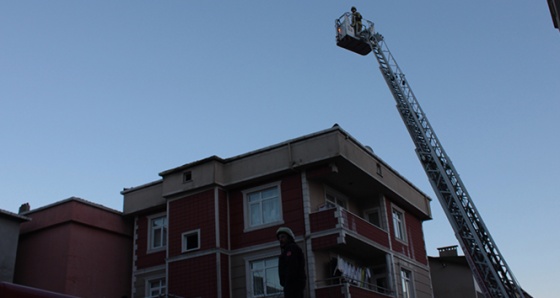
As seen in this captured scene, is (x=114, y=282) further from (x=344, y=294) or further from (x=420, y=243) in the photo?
(x=420, y=243)

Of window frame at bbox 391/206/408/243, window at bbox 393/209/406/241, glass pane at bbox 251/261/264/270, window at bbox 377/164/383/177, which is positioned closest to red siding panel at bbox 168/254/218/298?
glass pane at bbox 251/261/264/270

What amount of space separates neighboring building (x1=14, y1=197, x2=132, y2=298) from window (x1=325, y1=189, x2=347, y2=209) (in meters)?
10.8

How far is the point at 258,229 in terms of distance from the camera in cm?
2789

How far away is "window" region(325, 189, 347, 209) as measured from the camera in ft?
94.7

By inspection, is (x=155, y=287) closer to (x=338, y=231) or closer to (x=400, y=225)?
(x=338, y=231)

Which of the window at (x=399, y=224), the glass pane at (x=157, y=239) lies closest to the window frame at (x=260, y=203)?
the glass pane at (x=157, y=239)

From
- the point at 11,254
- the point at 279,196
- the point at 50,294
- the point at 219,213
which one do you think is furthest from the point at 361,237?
the point at 50,294

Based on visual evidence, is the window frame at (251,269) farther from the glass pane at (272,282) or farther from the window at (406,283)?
the window at (406,283)

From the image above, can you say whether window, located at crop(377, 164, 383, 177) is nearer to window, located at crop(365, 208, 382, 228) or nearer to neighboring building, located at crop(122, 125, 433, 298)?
neighboring building, located at crop(122, 125, 433, 298)

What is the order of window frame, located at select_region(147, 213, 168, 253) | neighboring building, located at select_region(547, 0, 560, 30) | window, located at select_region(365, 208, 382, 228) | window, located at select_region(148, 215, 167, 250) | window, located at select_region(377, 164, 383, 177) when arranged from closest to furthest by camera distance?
neighboring building, located at select_region(547, 0, 560, 30), window, located at select_region(377, 164, 383, 177), window, located at select_region(365, 208, 382, 228), window frame, located at select_region(147, 213, 168, 253), window, located at select_region(148, 215, 167, 250)

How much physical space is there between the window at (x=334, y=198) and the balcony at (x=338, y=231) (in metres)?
1.75

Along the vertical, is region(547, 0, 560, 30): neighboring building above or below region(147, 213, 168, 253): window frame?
below

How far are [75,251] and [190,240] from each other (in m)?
5.45

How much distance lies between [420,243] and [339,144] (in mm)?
9655
